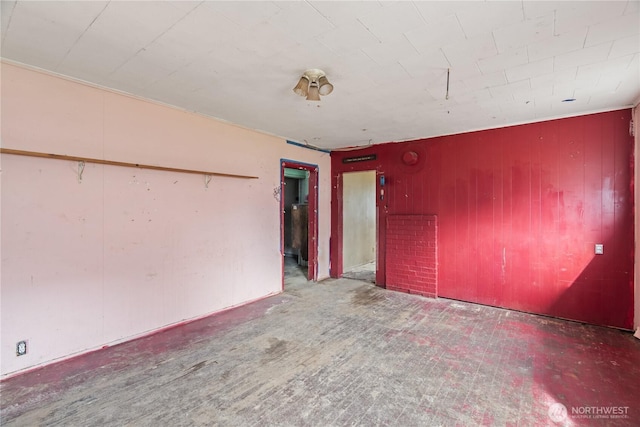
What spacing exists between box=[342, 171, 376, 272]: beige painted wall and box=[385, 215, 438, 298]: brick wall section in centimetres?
125

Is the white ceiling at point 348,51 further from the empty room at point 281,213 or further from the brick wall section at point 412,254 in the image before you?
the brick wall section at point 412,254

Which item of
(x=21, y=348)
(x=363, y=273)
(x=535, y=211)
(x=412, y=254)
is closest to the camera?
(x=21, y=348)

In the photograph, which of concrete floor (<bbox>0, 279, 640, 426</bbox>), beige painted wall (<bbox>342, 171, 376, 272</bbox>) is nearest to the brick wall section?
concrete floor (<bbox>0, 279, 640, 426</bbox>)

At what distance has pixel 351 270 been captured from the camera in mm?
6125

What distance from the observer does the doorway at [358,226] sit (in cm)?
582

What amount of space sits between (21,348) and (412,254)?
4556 mm

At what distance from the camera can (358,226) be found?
639 centimetres

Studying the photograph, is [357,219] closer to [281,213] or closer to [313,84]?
[281,213]

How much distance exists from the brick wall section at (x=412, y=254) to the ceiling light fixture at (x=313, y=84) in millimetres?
2843

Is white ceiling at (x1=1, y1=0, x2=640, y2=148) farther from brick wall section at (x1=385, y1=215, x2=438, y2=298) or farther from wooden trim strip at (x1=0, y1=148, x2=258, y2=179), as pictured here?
brick wall section at (x1=385, y1=215, x2=438, y2=298)

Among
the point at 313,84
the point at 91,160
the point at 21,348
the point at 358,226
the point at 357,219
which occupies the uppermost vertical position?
the point at 313,84

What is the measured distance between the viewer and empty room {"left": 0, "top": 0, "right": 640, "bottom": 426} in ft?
6.09

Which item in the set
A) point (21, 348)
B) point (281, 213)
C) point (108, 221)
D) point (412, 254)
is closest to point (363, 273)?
point (412, 254)

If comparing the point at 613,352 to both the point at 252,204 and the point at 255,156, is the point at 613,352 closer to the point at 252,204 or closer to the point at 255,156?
the point at 252,204
